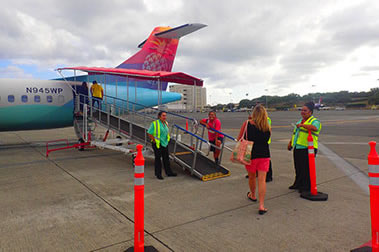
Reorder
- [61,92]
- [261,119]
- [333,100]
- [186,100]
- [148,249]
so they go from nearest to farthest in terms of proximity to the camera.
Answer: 1. [148,249]
2. [261,119]
3. [61,92]
4. [186,100]
5. [333,100]

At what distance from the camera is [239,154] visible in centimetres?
425

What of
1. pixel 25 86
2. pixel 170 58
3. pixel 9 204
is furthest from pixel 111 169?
pixel 170 58

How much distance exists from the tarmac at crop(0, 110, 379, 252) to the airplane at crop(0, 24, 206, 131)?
15.5 ft

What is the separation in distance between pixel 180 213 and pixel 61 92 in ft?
32.4

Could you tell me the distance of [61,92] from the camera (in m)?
11.7

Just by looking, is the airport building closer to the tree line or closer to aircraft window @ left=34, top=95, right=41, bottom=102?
aircraft window @ left=34, top=95, right=41, bottom=102

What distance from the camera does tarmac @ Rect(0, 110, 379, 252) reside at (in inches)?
129

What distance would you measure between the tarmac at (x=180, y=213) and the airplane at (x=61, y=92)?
4.72m

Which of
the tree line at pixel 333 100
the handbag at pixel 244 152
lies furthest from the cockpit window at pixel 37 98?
the tree line at pixel 333 100

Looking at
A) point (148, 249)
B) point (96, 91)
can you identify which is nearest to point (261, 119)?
point (148, 249)

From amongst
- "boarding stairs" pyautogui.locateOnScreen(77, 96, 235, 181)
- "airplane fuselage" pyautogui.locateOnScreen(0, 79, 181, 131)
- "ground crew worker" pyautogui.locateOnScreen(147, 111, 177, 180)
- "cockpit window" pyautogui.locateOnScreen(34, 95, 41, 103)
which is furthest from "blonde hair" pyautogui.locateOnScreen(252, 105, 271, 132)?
"cockpit window" pyautogui.locateOnScreen(34, 95, 41, 103)

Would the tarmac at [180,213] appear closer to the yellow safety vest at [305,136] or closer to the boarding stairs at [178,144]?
the boarding stairs at [178,144]

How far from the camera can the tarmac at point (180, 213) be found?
3277mm

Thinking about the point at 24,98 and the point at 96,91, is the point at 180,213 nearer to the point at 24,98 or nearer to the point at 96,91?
the point at 96,91
